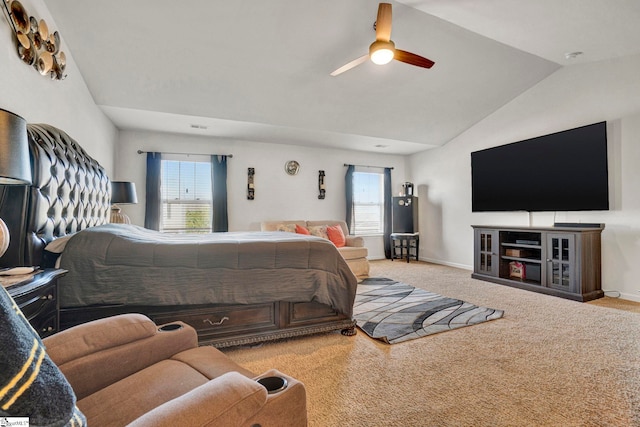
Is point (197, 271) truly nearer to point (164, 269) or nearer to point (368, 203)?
point (164, 269)

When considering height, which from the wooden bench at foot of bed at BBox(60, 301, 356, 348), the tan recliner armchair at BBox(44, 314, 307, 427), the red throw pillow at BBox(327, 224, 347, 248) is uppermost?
the red throw pillow at BBox(327, 224, 347, 248)

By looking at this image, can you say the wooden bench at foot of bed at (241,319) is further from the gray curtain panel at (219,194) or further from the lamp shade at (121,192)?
the gray curtain panel at (219,194)

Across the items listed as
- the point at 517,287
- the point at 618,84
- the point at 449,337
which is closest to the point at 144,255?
the point at 449,337

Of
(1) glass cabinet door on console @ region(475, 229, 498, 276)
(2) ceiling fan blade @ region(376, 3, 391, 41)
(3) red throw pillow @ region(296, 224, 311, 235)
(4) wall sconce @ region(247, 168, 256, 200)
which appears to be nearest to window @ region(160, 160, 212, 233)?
(4) wall sconce @ region(247, 168, 256, 200)

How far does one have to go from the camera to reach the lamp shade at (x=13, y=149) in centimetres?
111

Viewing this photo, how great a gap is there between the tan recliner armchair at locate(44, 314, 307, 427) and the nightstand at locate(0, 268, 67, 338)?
10.5 inches

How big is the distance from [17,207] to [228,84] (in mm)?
2689

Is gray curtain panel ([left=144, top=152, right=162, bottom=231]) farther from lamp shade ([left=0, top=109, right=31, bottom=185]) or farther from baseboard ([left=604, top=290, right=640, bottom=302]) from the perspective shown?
baseboard ([left=604, top=290, right=640, bottom=302])

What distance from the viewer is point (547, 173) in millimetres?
4117

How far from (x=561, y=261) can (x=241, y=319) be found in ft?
12.4

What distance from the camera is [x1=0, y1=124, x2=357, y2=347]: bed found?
176cm

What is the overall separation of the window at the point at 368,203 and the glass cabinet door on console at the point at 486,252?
7.52 ft

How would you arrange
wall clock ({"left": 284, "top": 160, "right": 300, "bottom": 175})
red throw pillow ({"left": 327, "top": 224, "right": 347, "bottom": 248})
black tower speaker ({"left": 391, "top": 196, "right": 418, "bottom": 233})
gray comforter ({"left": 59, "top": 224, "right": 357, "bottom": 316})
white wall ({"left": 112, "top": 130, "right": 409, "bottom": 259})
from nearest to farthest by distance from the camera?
gray comforter ({"left": 59, "top": 224, "right": 357, "bottom": 316})
white wall ({"left": 112, "top": 130, "right": 409, "bottom": 259})
red throw pillow ({"left": 327, "top": 224, "right": 347, "bottom": 248})
wall clock ({"left": 284, "top": 160, "right": 300, "bottom": 175})
black tower speaker ({"left": 391, "top": 196, "right": 418, "bottom": 233})

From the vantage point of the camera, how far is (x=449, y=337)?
2.46m
